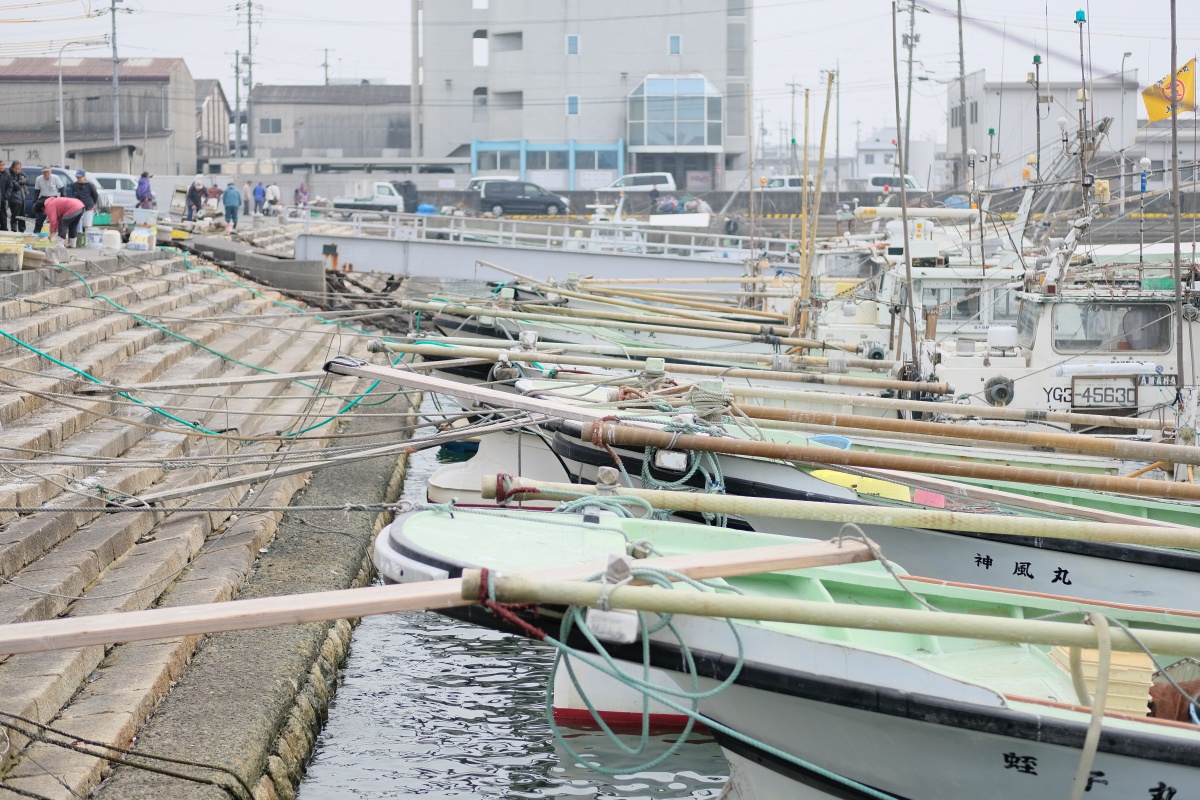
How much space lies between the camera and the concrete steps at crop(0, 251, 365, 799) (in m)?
6.01

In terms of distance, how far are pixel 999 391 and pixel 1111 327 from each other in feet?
3.53

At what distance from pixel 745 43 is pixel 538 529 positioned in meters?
53.7

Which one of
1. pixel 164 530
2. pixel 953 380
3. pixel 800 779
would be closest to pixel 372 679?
pixel 164 530

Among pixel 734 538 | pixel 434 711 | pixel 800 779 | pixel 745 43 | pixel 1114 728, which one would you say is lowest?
pixel 434 711

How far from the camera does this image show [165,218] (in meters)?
29.3

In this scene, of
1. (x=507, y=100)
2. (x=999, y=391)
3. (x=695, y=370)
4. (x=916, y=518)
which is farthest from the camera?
(x=507, y=100)

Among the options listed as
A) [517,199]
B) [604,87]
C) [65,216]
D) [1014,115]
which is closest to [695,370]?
[65,216]

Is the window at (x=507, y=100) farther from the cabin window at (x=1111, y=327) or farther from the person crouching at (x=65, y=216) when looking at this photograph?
the cabin window at (x=1111, y=327)

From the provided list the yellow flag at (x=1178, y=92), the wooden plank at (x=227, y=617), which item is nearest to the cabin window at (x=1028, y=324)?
the yellow flag at (x=1178, y=92)

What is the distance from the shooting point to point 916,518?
224 inches

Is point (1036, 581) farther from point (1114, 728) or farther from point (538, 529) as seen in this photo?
point (538, 529)

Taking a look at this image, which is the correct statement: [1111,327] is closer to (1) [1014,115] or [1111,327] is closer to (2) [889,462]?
(2) [889,462]

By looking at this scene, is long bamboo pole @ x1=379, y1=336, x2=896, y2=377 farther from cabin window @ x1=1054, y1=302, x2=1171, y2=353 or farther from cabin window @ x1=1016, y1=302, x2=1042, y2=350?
cabin window @ x1=1054, y1=302, x2=1171, y2=353

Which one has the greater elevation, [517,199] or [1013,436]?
[517,199]
